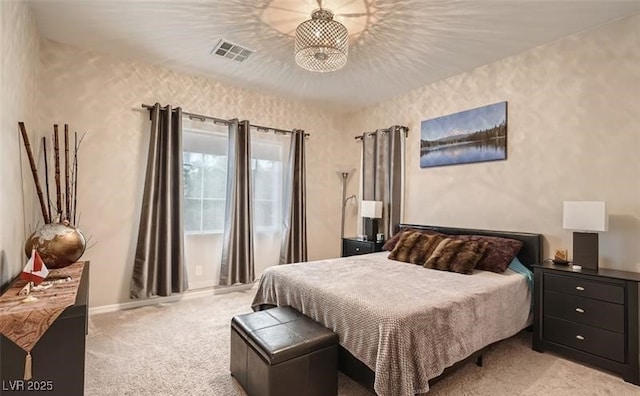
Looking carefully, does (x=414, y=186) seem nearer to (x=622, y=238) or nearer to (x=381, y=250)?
(x=381, y=250)

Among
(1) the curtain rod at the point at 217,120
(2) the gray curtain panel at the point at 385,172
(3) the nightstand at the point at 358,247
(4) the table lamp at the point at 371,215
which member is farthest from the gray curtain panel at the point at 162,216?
(2) the gray curtain panel at the point at 385,172

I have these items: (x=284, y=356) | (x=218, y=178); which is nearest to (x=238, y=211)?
(x=218, y=178)

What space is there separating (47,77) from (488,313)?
14.6 ft

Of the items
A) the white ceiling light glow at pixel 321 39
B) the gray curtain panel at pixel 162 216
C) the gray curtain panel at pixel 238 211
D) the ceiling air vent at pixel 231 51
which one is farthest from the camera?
the gray curtain panel at pixel 238 211

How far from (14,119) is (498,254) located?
3.97m

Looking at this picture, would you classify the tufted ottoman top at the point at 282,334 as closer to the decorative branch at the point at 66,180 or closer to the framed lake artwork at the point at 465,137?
the decorative branch at the point at 66,180

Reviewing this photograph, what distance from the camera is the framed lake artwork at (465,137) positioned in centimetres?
332

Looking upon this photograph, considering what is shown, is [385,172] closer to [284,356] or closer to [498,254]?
[498,254]

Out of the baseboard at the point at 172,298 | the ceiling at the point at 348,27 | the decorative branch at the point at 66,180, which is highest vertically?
the ceiling at the point at 348,27

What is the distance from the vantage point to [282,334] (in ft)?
6.07

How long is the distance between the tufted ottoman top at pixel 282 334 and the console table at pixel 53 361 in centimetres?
83

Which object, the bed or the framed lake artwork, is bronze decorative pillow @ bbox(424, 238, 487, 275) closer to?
the bed

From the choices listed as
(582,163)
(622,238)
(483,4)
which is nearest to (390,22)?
(483,4)

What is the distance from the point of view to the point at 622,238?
8.21 feet
